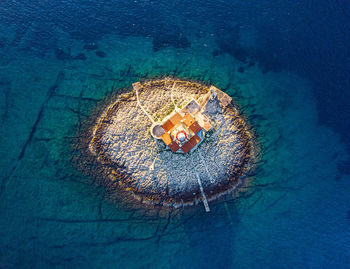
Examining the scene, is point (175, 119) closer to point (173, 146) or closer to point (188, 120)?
point (188, 120)

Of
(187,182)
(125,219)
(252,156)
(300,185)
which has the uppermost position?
(252,156)

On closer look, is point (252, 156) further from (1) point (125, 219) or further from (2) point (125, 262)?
(2) point (125, 262)

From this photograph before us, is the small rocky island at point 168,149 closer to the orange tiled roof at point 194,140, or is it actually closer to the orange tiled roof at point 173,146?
the orange tiled roof at point 194,140

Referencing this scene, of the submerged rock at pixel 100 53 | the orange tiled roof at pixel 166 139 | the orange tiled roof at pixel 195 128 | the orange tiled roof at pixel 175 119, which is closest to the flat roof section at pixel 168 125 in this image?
the orange tiled roof at pixel 175 119

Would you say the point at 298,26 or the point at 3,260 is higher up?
the point at 298,26


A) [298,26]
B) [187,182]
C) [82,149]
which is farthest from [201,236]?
[298,26]

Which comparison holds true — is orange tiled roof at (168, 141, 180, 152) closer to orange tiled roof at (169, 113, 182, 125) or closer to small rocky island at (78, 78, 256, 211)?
small rocky island at (78, 78, 256, 211)

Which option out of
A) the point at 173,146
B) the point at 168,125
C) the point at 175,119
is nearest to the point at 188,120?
the point at 175,119

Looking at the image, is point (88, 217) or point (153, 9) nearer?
point (88, 217)
